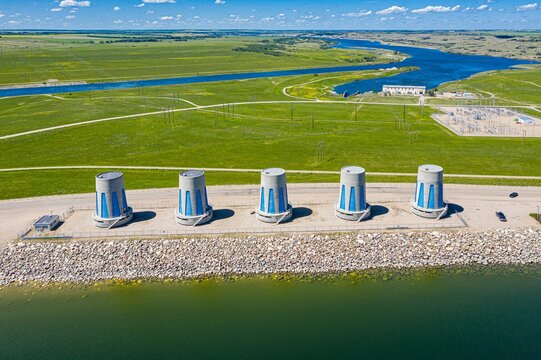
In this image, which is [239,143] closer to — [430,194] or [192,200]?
[192,200]

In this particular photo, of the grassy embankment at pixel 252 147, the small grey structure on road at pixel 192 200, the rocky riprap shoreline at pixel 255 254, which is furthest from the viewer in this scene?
the grassy embankment at pixel 252 147

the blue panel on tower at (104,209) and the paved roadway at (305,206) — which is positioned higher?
the blue panel on tower at (104,209)

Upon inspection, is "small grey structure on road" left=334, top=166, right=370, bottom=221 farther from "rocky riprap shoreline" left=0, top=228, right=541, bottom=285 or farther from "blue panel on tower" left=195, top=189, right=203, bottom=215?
"blue panel on tower" left=195, top=189, right=203, bottom=215

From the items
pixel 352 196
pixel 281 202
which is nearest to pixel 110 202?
pixel 281 202

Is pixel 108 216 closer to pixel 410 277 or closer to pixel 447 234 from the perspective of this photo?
pixel 410 277

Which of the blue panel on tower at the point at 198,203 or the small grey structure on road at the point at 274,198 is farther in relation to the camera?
the blue panel on tower at the point at 198,203

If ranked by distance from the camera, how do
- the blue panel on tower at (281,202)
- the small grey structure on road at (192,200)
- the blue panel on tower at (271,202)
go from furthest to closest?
the blue panel on tower at (281,202) < the blue panel on tower at (271,202) < the small grey structure on road at (192,200)

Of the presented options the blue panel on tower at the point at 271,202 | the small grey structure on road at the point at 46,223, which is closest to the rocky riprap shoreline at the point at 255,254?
the small grey structure on road at the point at 46,223

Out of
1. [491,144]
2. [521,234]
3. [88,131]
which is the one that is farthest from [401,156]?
[88,131]

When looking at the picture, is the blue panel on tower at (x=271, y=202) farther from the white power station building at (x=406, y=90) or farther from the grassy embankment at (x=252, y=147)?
the white power station building at (x=406, y=90)
